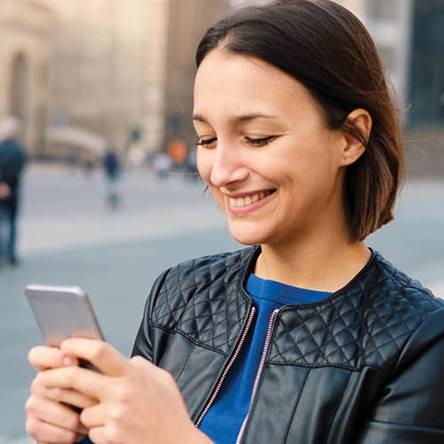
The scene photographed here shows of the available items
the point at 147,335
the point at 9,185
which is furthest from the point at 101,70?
the point at 147,335

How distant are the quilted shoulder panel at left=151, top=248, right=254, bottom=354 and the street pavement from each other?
1.63ft

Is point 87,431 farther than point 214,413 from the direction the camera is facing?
No

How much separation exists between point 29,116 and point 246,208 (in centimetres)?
6140

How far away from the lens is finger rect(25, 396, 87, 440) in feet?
5.04

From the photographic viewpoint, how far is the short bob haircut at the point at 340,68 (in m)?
1.83

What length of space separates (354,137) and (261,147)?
0.61 ft

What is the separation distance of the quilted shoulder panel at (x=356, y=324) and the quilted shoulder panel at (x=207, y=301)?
108 millimetres

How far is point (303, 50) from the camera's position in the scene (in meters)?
1.82

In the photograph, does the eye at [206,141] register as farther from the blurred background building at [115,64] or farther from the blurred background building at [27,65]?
the blurred background building at [27,65]

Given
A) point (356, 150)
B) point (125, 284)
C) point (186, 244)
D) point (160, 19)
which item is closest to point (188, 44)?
point (160, 19)

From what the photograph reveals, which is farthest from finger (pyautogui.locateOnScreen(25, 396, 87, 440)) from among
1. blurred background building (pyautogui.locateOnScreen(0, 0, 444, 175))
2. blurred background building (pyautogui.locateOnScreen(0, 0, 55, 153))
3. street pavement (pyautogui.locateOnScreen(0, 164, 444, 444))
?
blurred background building (pyautogui.locateOnScreen(0, 0, 55, 153))

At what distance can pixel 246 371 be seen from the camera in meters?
1.84

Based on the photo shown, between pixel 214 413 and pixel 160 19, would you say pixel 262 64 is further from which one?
pixel 160 19

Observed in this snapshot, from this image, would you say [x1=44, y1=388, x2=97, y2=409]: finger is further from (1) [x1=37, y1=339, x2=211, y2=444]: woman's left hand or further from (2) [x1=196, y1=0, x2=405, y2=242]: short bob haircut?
(2) [x1=196, y1=0, x2=405, y2=242]: short bob haircut
